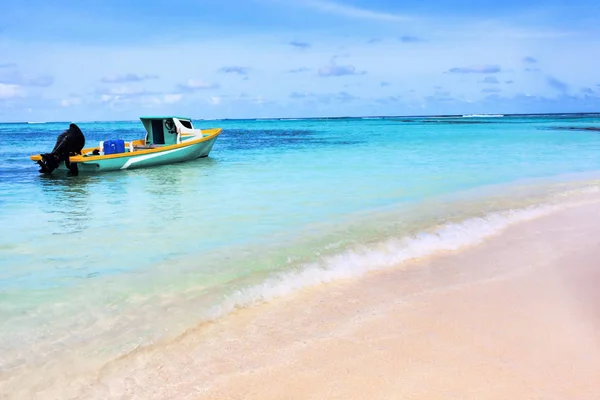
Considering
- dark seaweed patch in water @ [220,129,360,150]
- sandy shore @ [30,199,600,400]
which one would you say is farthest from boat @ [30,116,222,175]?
sandy shore @ [30,199,600,400]

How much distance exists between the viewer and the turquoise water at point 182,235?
4.74 m

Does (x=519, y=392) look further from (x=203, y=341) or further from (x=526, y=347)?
(x=203, y=341)

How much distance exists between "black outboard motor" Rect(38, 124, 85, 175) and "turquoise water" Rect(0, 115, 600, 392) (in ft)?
1.35

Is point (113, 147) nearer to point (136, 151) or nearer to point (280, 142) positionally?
point (136, 151)

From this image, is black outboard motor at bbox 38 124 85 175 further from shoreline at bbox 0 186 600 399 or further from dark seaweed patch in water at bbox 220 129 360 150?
dark seaweed patch in water at bbox 220 129 360 150

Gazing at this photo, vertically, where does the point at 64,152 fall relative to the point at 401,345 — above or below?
above

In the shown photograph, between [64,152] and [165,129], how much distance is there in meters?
4.59

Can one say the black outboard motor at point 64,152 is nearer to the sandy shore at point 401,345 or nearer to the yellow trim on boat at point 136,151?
the yellow trim on boat at point 136,151

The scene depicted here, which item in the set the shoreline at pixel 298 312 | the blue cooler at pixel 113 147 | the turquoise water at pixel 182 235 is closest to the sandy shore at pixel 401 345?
the shoreline at pixel 298 312

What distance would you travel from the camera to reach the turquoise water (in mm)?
4742

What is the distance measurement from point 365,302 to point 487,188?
30.9 feet

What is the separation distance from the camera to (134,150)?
68.2ft

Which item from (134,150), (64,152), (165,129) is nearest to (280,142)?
(165,129)

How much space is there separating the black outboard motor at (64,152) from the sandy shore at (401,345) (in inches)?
585
